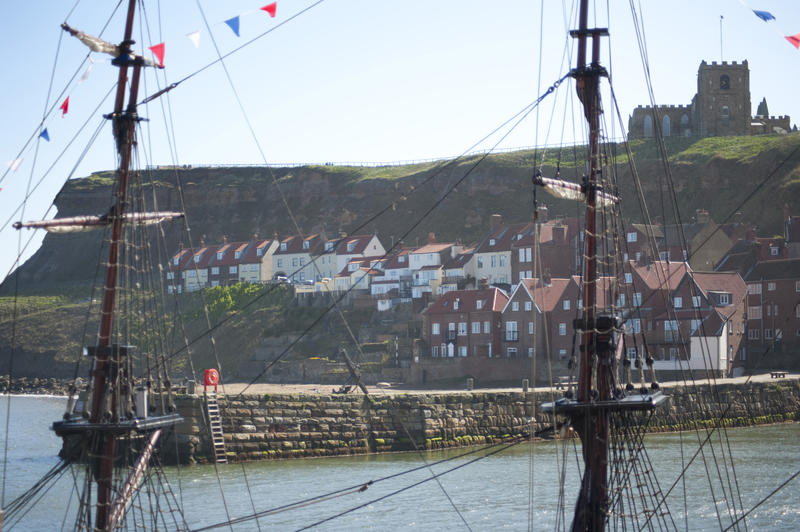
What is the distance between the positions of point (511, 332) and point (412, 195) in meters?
72.8

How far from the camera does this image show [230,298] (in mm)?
107875

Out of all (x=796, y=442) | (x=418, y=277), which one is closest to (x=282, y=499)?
(x=796, y=442)

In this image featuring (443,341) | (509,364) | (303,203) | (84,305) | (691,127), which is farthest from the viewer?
(303,203)

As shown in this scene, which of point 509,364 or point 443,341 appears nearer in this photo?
point 509,364

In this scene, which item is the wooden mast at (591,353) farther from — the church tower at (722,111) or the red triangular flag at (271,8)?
the church tower at (722,111)

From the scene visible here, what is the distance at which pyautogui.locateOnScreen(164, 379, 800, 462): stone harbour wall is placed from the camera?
4262 cm

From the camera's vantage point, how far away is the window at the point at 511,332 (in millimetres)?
72812

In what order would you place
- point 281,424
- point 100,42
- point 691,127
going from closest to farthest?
point 100,42
point 281,424
point 691,127

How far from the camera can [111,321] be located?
2020 centimetres

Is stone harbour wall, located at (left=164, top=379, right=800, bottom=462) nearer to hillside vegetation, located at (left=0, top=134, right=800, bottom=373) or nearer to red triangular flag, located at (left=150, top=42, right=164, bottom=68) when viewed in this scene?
red triangular flag, located at (left=150, top=42, right=164, bottom=68)

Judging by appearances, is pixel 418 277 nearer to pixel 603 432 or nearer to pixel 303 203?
pixel 303 203

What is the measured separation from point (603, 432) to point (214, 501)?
694 inches

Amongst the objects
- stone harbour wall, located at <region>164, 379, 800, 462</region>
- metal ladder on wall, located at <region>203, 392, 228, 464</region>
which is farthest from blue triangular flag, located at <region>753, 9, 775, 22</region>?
metal ladder on wall, located at <region>203, 392, 228, 464</region>

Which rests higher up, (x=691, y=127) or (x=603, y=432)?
(x=691, y=127)
